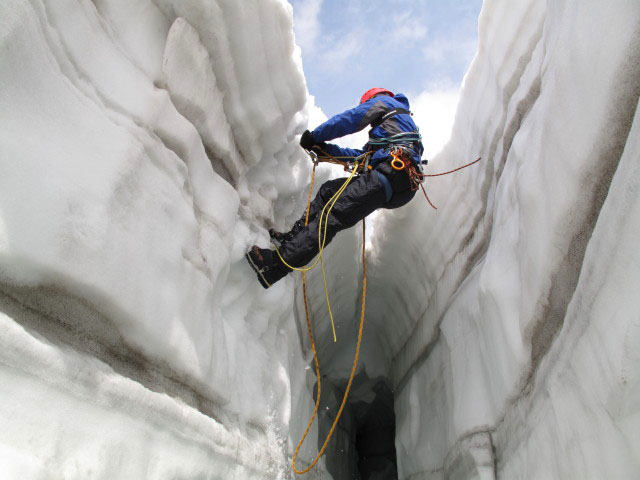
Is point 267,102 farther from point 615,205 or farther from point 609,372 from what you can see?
point 609,372

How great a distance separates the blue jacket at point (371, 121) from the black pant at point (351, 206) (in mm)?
172

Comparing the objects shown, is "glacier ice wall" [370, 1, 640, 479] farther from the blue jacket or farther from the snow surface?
the blue jacket

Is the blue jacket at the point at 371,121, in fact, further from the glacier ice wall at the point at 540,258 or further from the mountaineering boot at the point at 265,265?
the mountaineering boot at the point at 265,265

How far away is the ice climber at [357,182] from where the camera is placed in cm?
246

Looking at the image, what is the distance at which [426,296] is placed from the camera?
3.77 m

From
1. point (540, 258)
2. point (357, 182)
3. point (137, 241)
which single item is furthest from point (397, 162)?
point (137, 241)

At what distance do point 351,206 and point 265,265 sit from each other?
57 centimetres

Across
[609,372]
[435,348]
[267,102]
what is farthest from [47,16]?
[435,348]

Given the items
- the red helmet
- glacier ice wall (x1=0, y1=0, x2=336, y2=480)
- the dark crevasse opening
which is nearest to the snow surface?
glacier ice wall (x1=0, y1=0, x2=336, y2=480)

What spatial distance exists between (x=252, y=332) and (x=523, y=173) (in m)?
1.48

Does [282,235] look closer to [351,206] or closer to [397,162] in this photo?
[351,206]

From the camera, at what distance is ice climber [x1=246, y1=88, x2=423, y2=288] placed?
2.46 metres

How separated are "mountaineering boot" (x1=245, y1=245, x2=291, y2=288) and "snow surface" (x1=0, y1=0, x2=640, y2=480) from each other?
0.25 feet

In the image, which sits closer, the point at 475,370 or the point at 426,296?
the point at 475,370
